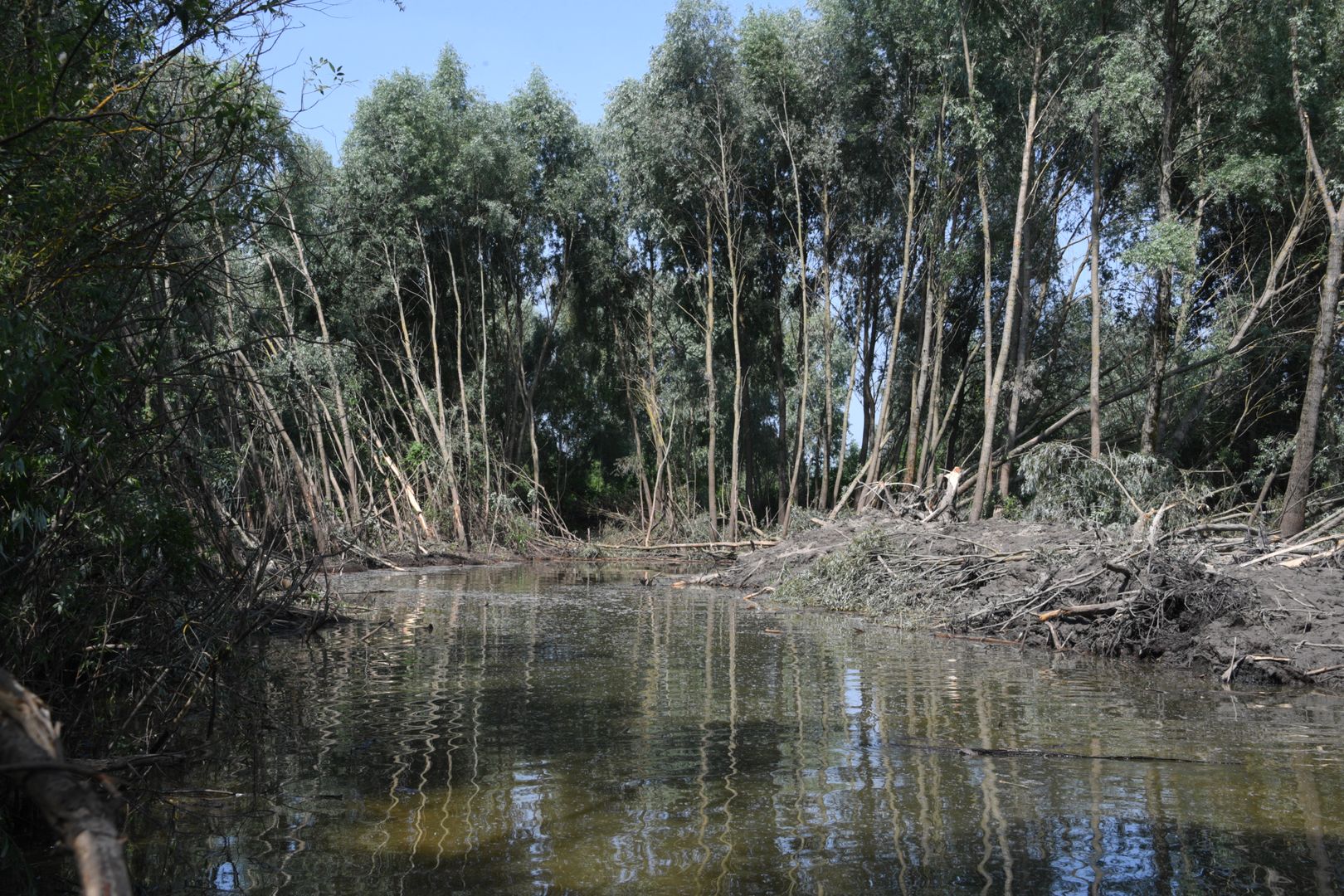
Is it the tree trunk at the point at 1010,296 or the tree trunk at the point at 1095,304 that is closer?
the tree trunk at the point at 1095,304

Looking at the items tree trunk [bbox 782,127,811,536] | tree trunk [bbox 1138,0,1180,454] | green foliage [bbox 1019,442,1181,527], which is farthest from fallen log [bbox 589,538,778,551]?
tree trunk [bbox 1138,0,1180,454]

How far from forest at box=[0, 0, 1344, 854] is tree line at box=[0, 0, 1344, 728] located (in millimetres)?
69

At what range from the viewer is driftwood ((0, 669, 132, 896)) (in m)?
1.65

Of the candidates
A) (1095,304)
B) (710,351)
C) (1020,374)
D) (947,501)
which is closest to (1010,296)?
(1095,304)

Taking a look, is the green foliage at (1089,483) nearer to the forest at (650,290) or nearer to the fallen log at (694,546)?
the forest at (650,290)

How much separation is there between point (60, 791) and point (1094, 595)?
A: 1107 centimetres

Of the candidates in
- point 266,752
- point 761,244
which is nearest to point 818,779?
point 266,752

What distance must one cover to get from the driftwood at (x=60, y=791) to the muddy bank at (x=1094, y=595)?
9.59 metres

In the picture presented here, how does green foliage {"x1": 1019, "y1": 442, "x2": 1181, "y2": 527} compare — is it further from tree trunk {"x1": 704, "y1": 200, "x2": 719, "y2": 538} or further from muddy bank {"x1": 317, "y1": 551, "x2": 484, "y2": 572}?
muddy bank {"x1": 317, "y1": 551, "x2": 484, "y2": 572}

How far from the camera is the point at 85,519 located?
5.14 metres

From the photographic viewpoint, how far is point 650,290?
31.3 metres

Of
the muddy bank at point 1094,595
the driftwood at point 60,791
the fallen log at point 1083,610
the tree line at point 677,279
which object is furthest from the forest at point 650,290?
the fallen log at point 1083,610

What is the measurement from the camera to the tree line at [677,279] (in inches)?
206

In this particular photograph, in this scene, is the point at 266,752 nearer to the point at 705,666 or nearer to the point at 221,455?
the point at 221,455
